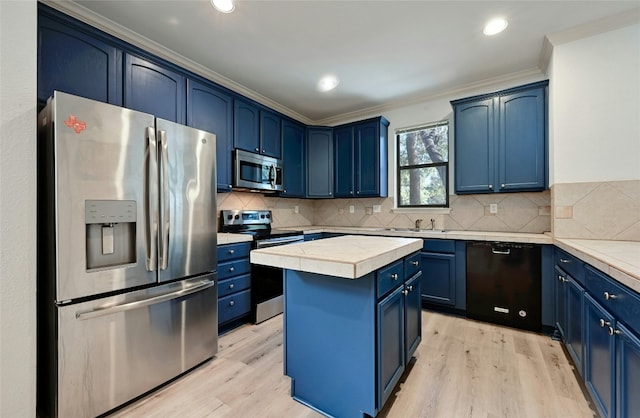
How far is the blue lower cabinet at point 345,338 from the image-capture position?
4.32ft

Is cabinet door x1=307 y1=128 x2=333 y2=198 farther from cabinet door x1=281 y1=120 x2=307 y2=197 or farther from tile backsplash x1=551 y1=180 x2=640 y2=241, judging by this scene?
tile backsplash x1=551 y1=180 x2=640 y2=241

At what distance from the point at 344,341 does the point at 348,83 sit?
2.80 meters


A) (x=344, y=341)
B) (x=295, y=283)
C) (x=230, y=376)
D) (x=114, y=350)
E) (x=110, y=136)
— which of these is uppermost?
(x=110, y=136)

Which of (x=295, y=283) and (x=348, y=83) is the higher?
(x=348, y=83)

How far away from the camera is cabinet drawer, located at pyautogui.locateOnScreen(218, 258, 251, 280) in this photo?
7.77ft

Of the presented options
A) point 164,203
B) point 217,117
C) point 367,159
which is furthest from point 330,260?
point 367,159

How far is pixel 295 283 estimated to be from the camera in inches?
61.2

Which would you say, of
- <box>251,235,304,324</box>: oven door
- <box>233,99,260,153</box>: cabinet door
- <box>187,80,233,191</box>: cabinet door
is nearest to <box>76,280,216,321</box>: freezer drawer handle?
<box>251,235,304,324</box>: oven door

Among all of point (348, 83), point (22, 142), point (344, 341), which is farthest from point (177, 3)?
point (344, 341)

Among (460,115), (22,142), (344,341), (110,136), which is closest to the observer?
(22,142)

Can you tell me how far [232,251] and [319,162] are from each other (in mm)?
2097

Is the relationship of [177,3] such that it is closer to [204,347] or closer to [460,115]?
[204,347]

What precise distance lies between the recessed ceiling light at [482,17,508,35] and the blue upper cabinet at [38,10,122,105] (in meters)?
2.90

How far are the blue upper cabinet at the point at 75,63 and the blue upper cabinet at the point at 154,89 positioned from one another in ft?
0.23
